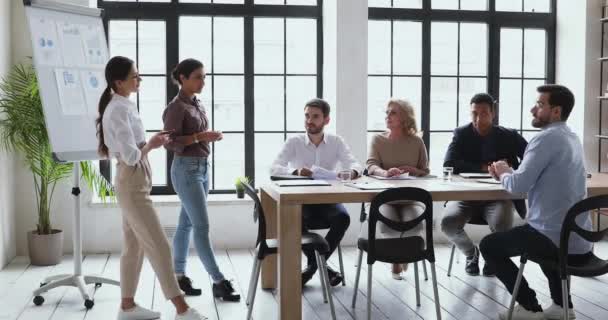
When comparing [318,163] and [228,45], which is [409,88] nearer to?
[228,45]

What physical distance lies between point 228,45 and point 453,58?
6.90 ft

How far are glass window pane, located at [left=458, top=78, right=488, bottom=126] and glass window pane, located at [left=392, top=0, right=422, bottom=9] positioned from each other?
0.80m

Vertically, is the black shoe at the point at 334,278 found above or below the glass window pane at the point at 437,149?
below

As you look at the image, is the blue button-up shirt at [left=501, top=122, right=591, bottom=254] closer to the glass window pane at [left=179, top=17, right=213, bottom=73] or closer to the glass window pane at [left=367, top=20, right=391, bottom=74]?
the glass window pane at [left=367, top=20, right=391, bottom=74]

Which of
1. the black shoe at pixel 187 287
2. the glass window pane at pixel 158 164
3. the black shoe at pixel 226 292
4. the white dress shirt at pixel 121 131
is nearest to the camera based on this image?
the white dress shirt at pixel 121 131

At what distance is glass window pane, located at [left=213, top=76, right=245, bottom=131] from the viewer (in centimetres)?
637

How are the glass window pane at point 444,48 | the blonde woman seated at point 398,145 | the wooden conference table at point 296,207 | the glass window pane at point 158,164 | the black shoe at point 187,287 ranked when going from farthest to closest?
the glass window pane at point 444,48 < the glass window pane at point 158,164 < the blonde woman seated at point 398,145 < the black shoe at point 187,287 < the wooden conference table at point 296,207

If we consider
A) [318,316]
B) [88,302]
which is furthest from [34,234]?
[318,316]

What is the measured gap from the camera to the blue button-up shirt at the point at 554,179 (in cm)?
379

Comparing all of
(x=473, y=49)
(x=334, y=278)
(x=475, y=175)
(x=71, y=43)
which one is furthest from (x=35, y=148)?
(x=473, y=49)

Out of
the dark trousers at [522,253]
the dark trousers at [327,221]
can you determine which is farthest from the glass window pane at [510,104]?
the dark trousers at [522,253]

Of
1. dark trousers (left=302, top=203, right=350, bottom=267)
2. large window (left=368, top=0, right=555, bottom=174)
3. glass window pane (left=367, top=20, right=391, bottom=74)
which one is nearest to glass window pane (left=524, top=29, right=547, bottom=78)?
large window (left=368, top=0, right=555, bottom=174)

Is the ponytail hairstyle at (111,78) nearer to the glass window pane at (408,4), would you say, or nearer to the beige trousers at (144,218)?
the beige trousers at (144,218)

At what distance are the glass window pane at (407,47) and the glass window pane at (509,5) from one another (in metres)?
0.81
